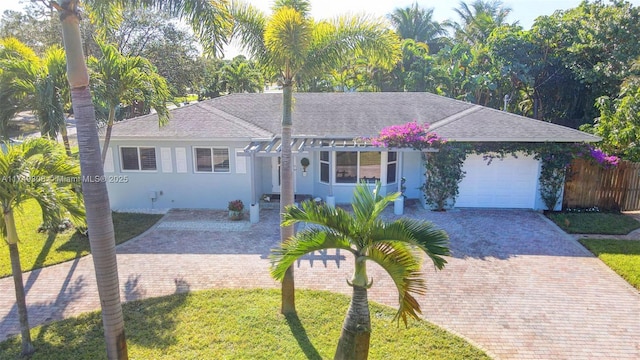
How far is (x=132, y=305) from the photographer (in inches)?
354

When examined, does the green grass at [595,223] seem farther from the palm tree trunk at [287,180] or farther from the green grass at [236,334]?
the palm tree trunk at [287,180]

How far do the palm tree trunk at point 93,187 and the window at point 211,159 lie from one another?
9.91m

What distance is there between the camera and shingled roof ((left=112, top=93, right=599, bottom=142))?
1520 centimetres

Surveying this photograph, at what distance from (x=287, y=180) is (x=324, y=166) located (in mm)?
8670

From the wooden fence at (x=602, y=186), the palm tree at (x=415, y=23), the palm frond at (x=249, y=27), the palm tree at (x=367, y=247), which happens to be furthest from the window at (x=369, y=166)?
the palm tree at (x=415, y=23)

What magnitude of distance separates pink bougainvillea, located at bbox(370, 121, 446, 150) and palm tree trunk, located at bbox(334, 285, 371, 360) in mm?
9839

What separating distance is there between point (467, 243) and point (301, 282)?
5584mm

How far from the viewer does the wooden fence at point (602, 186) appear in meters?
15.2

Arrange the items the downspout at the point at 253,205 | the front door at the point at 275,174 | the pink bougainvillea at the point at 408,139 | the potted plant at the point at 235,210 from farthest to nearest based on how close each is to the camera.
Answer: the front door at the point at 275,174
the pink bougainvillea at the point at 408,139
the potted plant at the point at 235,210
the downspout at the point at 253,205

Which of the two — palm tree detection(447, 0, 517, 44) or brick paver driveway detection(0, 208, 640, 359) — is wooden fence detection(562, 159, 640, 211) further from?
palm tree detection(447, 0, 517, 44)

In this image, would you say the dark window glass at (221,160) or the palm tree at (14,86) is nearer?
the palm tree at (14,86)

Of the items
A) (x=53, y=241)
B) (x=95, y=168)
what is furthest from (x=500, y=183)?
(x=53, y=241)

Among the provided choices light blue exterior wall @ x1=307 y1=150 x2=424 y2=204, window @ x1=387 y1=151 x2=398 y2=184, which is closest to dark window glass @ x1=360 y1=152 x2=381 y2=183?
window @ x1=387 y1=151 x2=398 y2=184

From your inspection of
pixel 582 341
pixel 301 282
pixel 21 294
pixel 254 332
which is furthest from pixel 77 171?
pixel 582 341
